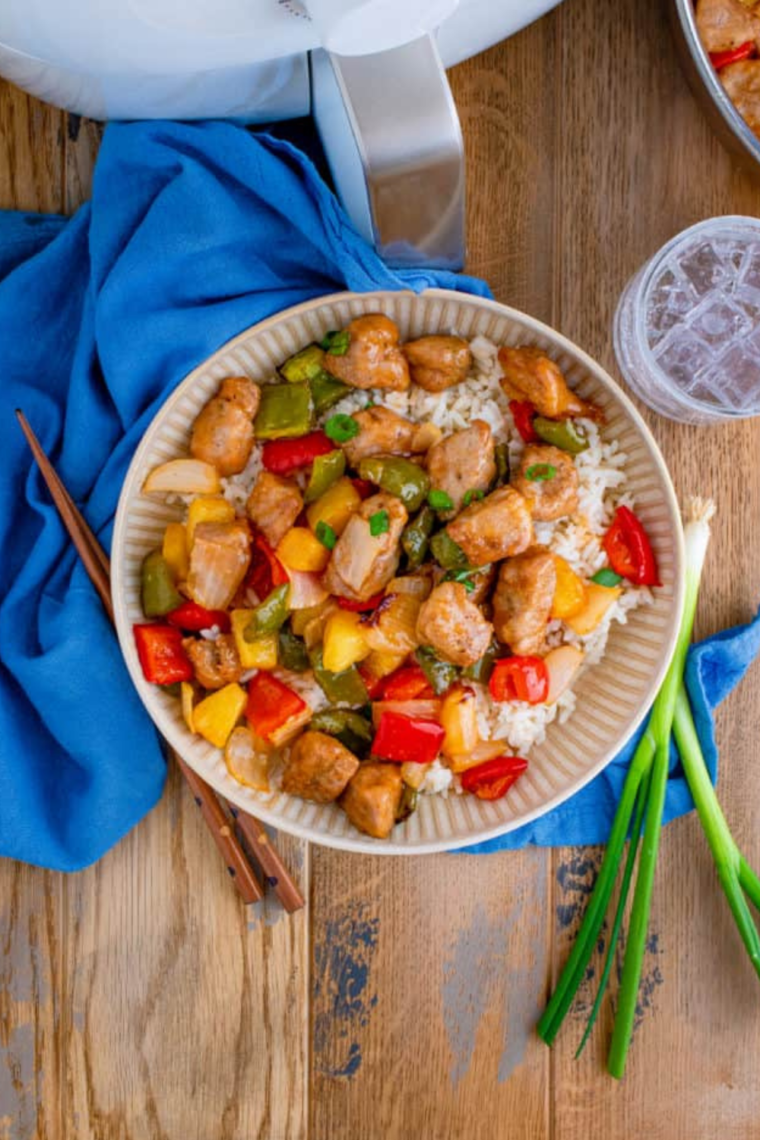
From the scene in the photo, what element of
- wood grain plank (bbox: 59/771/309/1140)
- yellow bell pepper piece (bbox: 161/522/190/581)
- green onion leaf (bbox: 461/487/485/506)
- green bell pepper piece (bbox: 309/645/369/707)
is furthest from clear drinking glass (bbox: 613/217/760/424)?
wood grain plank (bbox: 59/771/309/1140)

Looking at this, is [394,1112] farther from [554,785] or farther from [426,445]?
[426,445]

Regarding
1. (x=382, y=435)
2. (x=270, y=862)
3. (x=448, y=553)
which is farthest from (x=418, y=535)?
(x=270, y=862)

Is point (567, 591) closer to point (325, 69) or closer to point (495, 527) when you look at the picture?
point (495, 527)

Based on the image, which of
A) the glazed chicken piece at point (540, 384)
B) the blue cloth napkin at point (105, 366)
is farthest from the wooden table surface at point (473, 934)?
the glazed chicken piece at point (540, 384)

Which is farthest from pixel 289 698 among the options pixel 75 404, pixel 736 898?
pixel 736 898

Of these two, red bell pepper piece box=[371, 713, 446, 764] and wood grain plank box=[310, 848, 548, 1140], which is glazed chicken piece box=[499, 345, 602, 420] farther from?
wood grain plank box=[310, 848, 548, 1140]

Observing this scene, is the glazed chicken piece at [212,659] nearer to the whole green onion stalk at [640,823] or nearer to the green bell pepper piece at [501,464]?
the green bell pepper piece at [501,464]
